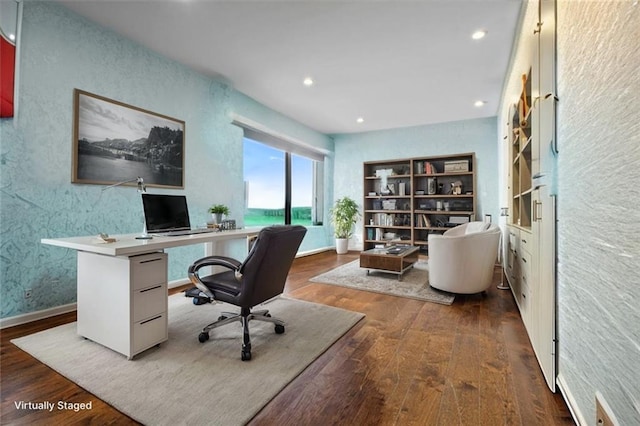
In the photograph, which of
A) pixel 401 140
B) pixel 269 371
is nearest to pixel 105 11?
pixel 269 371

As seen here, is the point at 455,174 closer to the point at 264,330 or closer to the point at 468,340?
the point at 468,340

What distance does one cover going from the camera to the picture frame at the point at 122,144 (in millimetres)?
2648

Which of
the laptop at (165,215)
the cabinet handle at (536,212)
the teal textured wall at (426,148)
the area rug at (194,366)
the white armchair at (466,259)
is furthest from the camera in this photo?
the teal textured wall at (426,148)

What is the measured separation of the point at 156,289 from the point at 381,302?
6.70ft

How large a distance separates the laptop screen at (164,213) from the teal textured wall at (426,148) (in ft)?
14.9

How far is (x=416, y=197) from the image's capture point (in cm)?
597

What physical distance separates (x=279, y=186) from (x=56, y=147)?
11.8 feet

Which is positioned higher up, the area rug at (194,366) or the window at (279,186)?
the window at (279,186)

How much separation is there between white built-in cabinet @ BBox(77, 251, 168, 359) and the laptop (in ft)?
1.39

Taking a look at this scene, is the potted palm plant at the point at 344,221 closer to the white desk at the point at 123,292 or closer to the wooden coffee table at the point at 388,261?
the wooden coffee table at the point at 388,261

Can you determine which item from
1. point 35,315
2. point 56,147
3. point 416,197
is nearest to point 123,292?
point 35,315

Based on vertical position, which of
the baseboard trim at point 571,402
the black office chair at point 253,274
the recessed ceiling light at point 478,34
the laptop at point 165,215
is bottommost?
the baseboard trim at point 571,402

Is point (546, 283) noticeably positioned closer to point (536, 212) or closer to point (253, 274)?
point (536, 212)

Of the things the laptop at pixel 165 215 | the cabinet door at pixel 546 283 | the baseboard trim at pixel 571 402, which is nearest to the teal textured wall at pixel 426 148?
the cabinet door at pixel 546 283
